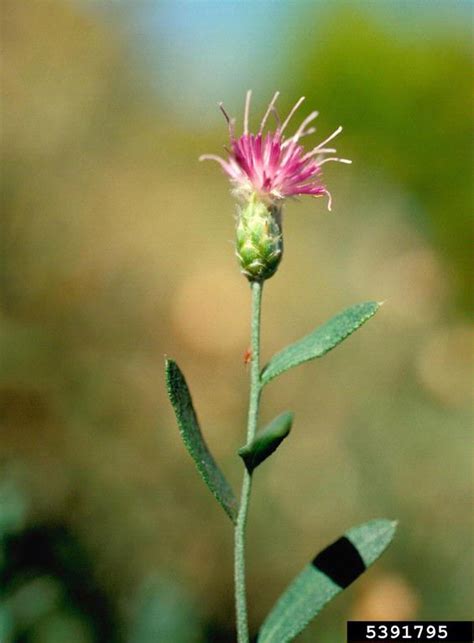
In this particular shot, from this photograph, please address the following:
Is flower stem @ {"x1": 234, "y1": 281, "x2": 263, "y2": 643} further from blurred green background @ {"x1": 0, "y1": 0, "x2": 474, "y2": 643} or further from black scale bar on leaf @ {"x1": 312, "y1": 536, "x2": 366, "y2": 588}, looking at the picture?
blurred green background @ {"x1": 0, "y1": 0, "x2": 474, "y2": 643}

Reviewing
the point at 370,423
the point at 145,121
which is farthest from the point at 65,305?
the point at 145,121

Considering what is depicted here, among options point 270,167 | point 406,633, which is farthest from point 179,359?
point 270,167

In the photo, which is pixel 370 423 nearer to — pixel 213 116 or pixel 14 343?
pixel 14 343

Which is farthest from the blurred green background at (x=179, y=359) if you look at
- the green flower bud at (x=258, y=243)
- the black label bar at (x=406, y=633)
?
the green flower bud at (x=258, y=243)

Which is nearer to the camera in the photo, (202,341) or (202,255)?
(202,341)

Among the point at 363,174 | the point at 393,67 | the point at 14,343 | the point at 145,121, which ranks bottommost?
the point at 14,343

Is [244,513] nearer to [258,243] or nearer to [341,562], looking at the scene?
[341,562]
